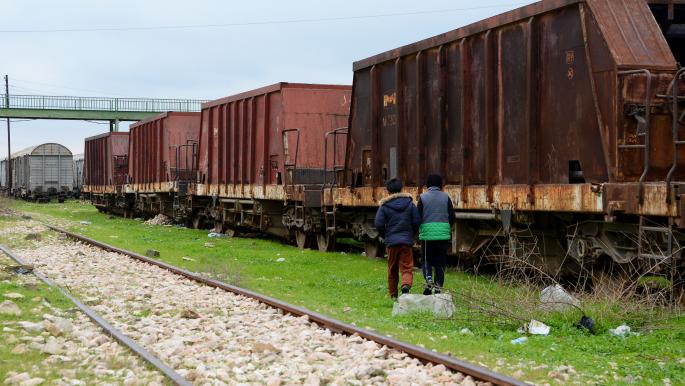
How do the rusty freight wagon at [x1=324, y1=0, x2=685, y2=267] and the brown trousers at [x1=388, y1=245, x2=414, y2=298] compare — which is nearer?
the rusty freight wagon at [x1=324, y1=0, x2=685, y2=267]

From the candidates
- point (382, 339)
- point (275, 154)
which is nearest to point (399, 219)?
point (382, 339)

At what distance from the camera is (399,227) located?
10391 mm

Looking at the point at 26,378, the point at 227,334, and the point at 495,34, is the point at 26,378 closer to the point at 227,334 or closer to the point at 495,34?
the point at 227,334

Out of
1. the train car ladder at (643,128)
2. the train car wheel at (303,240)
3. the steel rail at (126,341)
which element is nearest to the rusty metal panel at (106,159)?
the train car wheel at (303,240)

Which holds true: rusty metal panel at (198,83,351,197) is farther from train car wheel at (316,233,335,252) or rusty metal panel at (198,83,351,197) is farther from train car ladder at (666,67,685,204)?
train car ladder at (666,67,685,204)

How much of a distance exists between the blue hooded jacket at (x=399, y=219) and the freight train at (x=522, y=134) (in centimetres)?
156

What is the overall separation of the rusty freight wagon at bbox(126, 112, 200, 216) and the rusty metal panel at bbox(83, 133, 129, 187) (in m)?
4.20

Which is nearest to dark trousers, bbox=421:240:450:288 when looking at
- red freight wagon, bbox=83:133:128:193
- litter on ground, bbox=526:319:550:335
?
litter on ground, bbox=526:319:550:335

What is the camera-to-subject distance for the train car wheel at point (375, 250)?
16266 mm

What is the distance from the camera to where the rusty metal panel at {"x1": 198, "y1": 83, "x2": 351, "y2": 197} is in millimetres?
19609

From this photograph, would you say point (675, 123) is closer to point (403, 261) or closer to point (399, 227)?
point (399, 227)

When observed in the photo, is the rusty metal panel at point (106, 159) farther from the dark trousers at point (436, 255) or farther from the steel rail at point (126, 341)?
the dark trousers at point (436, 255)

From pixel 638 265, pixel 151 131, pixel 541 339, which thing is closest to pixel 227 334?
pixel 541 339

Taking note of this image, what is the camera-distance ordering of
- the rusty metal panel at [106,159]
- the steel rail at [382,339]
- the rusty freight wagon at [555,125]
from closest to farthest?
the steel rail at [382,339] < the rusty freight wagon at [555,125] < the rusty metal panel at [106,159]
